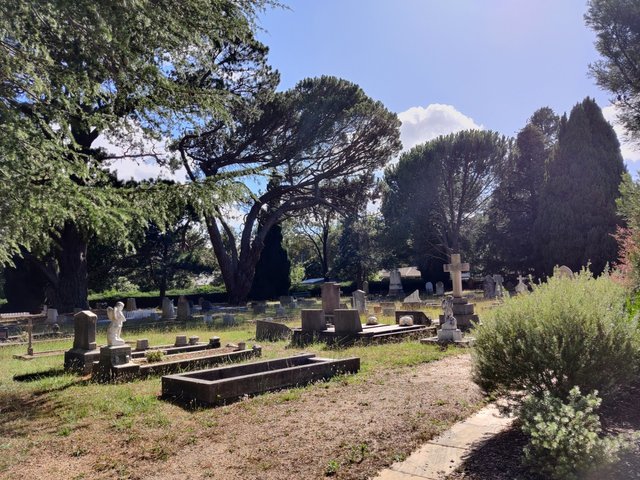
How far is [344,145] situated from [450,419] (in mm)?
26856

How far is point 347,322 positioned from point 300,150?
18713 mm

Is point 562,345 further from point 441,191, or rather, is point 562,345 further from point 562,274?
point 441,191

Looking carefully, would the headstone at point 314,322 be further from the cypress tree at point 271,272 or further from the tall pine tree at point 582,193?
the cypress tree at point 271,272

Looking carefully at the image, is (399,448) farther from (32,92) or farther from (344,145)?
(344,145)

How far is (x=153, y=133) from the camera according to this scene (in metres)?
7.64

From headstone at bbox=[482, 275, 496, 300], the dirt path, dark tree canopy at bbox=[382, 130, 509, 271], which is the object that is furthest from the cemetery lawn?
dark tree canopy at bbox=[382, 130, 509, 271]

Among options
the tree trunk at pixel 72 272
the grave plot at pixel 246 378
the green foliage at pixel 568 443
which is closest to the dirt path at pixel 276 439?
the grave plot at pixel 246 378

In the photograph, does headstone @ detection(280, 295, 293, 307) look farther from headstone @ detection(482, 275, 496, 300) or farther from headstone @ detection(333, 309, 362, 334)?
headstone @ detection(333, 309, 362, 334)

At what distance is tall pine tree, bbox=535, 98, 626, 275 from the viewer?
2847 cm

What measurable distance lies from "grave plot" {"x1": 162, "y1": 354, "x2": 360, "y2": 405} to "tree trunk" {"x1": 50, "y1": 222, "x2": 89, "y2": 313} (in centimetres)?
1797

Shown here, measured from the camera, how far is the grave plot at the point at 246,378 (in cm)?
642

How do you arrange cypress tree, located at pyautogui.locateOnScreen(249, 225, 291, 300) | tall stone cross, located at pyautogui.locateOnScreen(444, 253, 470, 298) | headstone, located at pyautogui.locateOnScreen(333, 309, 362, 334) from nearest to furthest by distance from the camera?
headstone, located at pyautogui.locateOnScreen(333, 309, 362, 334), tall stone cross, located at pyautogui.locateOnScreen(444, 253, 470, 298), cypress tree, located at pyautogui.locateOnScreen(249, 225, 291, 300)

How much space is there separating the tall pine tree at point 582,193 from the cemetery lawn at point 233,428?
24.5 meters

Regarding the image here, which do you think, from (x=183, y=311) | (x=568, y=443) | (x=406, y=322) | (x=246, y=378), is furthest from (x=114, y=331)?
(x=183, y=311)
